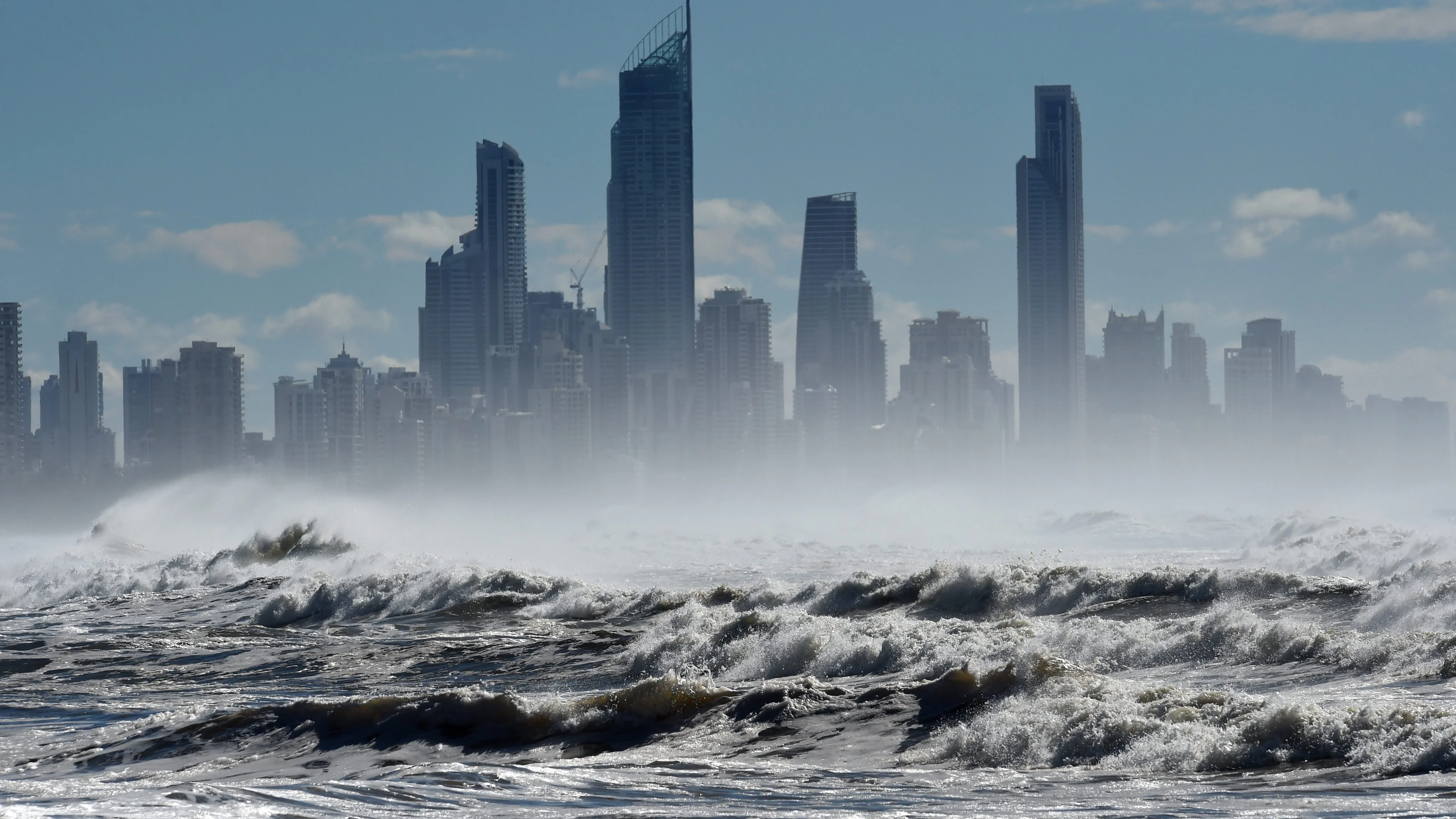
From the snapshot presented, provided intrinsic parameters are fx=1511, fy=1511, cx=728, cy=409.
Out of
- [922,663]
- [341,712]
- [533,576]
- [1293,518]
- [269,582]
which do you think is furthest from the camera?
[1293,518]

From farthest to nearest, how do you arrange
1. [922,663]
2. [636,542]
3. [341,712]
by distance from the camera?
[636,542]
[922,663]
[341,712]

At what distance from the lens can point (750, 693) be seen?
55.4 ft

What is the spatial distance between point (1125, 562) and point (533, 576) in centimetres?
2308

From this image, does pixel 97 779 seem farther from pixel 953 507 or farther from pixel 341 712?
pixel 953 507

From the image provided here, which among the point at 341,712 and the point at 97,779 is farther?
the point at 341,712

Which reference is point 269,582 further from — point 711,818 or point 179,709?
point 711,818

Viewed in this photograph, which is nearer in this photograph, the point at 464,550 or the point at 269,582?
the point at 269,582

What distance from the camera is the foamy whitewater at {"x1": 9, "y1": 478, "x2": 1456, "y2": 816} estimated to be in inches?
500

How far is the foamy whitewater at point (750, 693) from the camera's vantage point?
12688 millimetres

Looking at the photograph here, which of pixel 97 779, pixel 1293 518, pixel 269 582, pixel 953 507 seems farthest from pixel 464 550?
pixel 953 507

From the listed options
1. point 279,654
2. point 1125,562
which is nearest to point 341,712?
point 279,654

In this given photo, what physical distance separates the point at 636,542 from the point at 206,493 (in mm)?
23378

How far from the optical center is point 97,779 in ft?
49.2

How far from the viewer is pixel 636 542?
72.0 m
